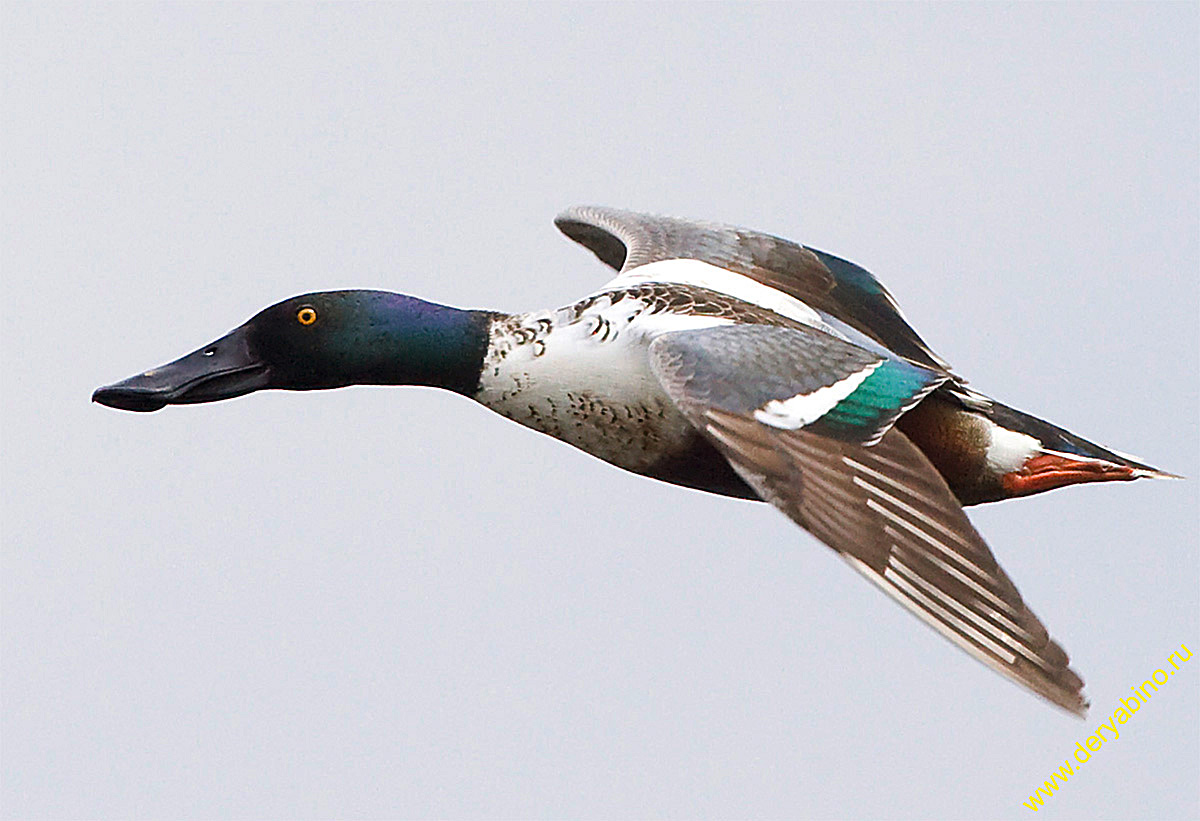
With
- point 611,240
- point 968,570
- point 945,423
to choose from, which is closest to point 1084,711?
point 968,570

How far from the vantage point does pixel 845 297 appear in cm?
770

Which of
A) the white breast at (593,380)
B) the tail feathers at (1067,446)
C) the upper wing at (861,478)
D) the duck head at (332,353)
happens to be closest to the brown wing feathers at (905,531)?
the upper wing at (861,478)

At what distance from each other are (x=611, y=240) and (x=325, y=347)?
2069 millimetres

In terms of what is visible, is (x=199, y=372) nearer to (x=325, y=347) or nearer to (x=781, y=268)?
(x=325, y=347)

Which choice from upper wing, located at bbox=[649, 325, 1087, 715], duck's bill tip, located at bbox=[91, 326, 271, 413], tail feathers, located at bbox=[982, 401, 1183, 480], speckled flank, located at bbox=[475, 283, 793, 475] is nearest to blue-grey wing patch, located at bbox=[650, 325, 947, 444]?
upper wing, located at bbox=[649, 325, 1087, 715]

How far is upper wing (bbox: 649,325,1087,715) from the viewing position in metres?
5.01

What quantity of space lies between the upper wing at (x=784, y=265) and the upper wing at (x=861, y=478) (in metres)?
1.49

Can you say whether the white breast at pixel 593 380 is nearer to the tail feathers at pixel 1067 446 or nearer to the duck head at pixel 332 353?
the duck head at pixel 332 353

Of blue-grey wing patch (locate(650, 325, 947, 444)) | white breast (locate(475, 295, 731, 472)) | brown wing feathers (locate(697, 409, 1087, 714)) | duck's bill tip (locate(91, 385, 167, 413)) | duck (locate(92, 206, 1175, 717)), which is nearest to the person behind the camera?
brown wing feathers (locate(697, 409, 1087, 714))

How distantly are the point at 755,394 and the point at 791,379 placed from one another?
0.49ft

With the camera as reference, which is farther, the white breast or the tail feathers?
the tail feathers

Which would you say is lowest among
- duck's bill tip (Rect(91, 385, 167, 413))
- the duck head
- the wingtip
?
the wingtip

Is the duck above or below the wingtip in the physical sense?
above

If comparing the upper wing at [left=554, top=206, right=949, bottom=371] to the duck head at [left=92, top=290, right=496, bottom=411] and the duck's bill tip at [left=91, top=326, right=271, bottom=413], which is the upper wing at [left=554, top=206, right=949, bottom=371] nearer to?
the duck head at [left=92, top=290, right=496, bottom=411]
